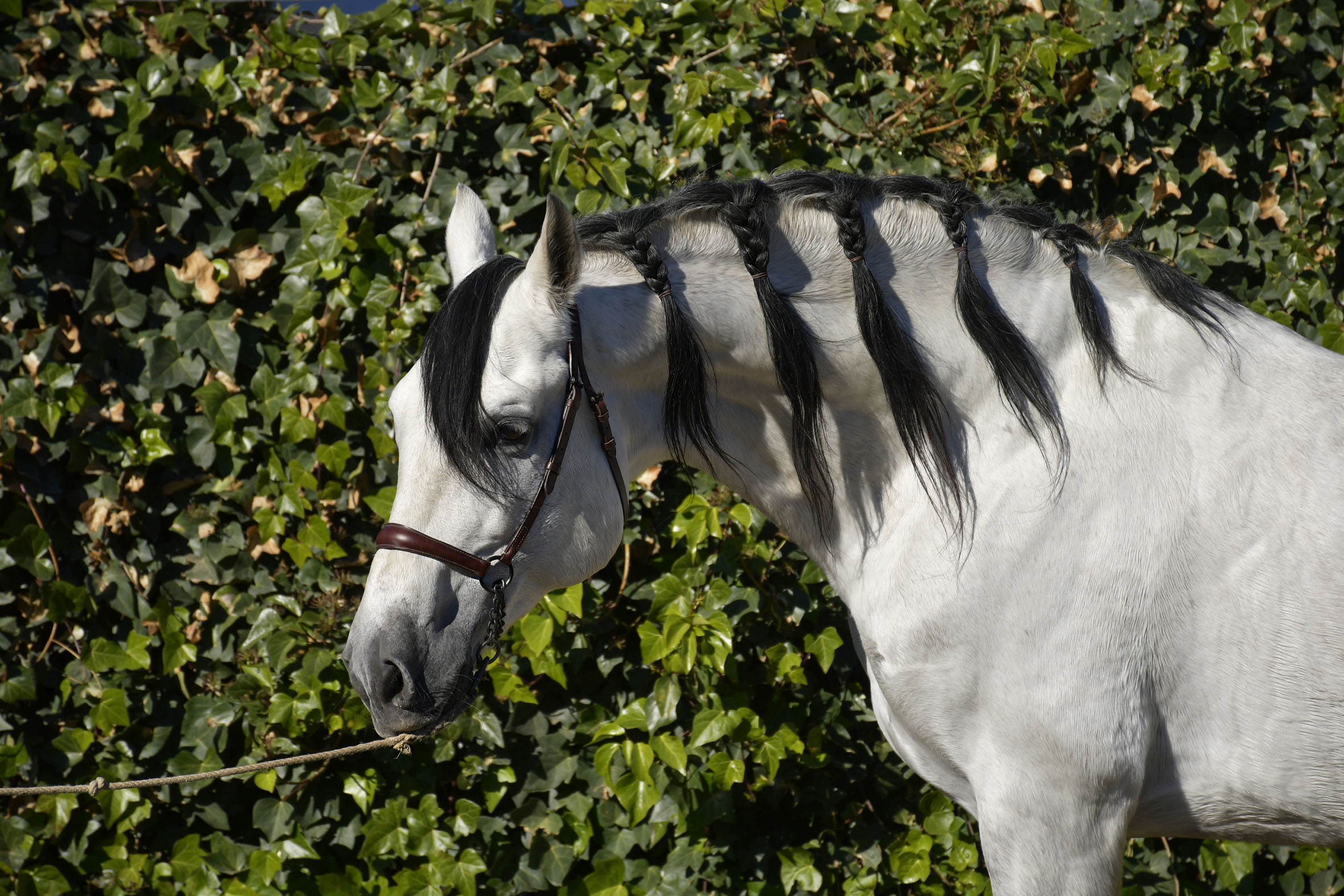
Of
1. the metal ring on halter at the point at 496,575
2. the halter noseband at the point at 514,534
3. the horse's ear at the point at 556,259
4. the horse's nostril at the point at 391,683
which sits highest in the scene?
the horse's ear at the point at 556,259

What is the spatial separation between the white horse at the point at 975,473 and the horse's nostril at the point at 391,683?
12mm

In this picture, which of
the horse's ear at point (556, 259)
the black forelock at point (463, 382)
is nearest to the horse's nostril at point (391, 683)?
the black forelock at point (463, 382)

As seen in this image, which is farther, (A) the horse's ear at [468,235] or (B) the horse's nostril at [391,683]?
(A) the horse's ear at [468,235]

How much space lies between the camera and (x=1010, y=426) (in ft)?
5.45

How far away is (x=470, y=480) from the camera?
1537 mm

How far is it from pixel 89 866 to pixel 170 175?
2.23m

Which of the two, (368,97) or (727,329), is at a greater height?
(368,97)

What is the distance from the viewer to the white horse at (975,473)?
5.01 ft

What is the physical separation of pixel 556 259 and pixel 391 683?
2.54 ft

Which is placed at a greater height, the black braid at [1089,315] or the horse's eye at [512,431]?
the black braid at [1089,315]

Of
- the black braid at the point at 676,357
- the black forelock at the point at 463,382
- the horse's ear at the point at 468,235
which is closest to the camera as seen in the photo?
the black forelock at the point at 463,382

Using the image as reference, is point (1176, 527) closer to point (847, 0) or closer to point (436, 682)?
point (436, 682)

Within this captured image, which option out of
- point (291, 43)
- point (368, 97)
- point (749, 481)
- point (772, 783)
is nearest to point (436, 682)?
point (749, 481)

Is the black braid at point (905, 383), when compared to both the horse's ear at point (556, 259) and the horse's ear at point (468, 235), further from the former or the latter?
the horse's ear at point (468, 235)
